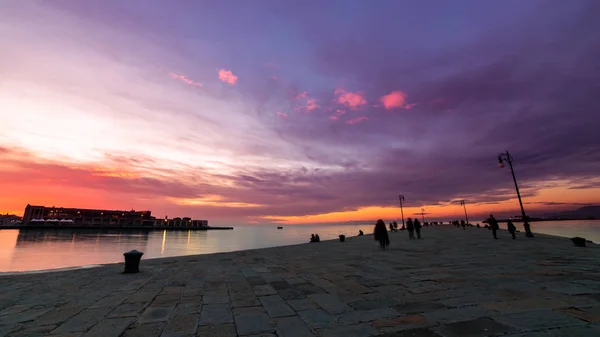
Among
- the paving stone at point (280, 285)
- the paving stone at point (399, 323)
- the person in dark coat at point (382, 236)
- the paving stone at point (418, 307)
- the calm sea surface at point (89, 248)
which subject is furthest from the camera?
the calm sea surface at point (89, 248)

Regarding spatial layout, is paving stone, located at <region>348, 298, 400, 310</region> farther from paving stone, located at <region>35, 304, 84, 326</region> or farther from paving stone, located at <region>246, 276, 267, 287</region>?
paving stone, located at <region>35, 304, 84, 326</region>

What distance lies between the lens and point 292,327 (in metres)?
4.38

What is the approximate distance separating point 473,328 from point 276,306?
3.60 metres

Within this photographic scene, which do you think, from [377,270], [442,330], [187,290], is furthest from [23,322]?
[377,270]

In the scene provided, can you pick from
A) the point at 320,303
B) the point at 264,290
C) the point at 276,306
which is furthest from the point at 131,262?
the point at 320,303

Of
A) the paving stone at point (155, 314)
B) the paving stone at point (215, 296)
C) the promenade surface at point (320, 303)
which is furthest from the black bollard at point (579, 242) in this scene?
the paving stone at point (155, 314)

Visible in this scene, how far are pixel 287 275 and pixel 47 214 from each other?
203 m

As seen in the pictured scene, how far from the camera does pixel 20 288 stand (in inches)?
Answer: 310

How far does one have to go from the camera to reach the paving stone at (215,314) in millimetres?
4754

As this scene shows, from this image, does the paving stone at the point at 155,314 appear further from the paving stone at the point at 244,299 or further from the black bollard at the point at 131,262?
the black bollard at the point at 131,262

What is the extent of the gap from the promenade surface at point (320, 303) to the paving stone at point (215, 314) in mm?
19

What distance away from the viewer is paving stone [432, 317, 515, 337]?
3.74 meters

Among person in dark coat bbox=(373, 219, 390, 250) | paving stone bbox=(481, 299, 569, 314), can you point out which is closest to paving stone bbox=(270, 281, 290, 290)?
paving stone bbox=(481, 299, 569, 314)

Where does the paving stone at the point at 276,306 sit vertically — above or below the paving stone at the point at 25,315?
below
